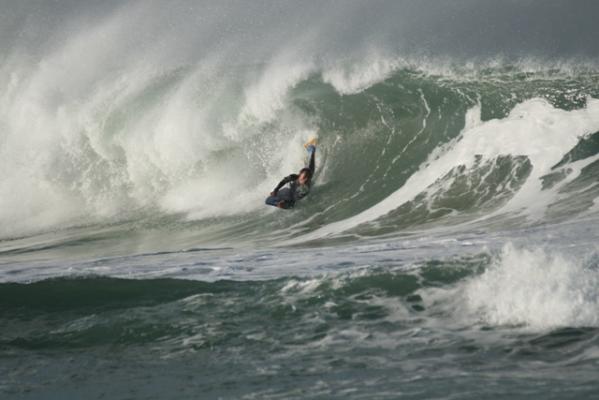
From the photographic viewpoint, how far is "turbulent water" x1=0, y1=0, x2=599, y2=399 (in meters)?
5.98

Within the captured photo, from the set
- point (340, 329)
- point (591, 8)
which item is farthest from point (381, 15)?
point (340, 329)

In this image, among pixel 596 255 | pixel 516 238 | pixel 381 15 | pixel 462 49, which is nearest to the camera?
pixel 596 255

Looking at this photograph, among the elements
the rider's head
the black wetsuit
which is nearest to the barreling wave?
the black wetsuit

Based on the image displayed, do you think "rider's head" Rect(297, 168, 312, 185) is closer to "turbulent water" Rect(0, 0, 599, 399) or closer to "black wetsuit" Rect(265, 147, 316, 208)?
"black wetsuit" Rect(265, 147, 316, 208)

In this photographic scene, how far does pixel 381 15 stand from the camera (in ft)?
78.7

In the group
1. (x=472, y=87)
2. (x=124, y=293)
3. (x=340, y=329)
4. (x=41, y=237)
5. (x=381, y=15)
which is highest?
(x=381, y=15)

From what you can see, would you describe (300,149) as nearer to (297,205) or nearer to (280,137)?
(280,137)

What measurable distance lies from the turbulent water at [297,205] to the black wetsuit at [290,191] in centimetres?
32

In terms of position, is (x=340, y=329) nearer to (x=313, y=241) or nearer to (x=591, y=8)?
(x=313, y=241)

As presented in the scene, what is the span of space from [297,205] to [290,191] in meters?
0.32

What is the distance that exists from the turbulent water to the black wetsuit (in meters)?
0.32

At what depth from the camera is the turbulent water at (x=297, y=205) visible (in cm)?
598

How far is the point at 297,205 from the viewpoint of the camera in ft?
44.9

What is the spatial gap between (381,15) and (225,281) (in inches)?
672
